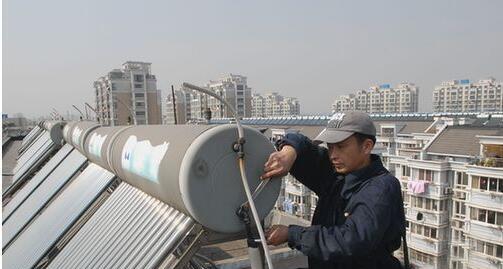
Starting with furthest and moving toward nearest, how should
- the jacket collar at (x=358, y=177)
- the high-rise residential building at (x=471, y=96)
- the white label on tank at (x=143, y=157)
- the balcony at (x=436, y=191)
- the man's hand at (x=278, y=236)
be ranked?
the high-rise residential building at (x=471, y=96) → the balcony at (x=436, y=191) → the white label on tank at (x=143, y=157) → the jacket collar at (x=358, y=177) → the man's hand at (x=278, y=236)

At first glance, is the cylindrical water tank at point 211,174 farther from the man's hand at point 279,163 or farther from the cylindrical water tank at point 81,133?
the cylindrical water tank at point 81,133

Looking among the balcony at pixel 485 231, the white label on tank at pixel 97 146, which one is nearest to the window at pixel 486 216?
the balcony at pixel 485 231

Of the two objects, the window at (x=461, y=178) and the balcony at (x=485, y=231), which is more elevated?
the window at (x=461, y=178)

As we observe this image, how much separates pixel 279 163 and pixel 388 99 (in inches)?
4990

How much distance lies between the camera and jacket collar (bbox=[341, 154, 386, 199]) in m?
2.21

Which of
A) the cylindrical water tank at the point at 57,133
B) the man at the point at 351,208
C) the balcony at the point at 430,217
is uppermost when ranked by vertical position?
the man at the point at 351,208

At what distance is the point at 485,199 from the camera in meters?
21.7

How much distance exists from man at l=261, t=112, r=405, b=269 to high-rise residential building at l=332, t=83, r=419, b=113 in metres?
116

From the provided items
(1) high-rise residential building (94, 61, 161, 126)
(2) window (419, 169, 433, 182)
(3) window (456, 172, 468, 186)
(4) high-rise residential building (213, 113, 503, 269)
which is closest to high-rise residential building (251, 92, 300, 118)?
(1) high-rise residential building (94, 61, 161, 126)

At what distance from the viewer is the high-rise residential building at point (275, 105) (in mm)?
140875

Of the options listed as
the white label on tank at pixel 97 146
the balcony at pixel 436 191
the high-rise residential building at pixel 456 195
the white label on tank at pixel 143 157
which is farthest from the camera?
the balcony at pixel 436 191

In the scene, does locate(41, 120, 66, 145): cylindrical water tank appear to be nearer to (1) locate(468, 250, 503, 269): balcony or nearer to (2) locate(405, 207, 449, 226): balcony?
(2) locate(405, 207, 449, 226): balcony

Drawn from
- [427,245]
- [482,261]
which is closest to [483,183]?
[482,261]

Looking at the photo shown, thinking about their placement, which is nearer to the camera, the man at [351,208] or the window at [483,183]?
the man at [351,208]
